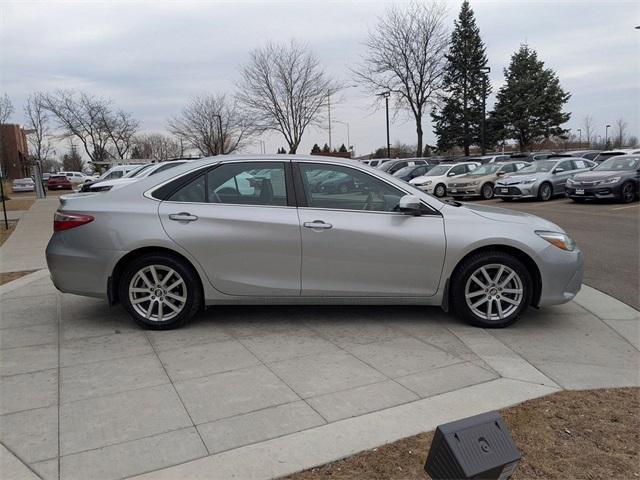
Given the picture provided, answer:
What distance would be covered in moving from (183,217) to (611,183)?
1572 centimetres

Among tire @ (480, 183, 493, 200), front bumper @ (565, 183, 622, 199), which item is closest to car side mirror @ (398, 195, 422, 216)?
front bumper @ (565, 183, 622, 199)

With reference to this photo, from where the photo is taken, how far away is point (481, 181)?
2103cm

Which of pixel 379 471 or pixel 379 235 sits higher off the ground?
pixel 379 235

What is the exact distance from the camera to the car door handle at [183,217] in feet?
15.0

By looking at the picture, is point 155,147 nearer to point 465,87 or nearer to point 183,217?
point 465,87

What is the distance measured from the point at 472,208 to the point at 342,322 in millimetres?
1668

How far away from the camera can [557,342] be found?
4434mm

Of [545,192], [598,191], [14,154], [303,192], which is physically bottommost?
[545,192]

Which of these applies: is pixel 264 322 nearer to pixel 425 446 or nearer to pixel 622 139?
pixel 425 446

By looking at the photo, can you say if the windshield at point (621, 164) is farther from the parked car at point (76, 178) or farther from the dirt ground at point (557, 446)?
the parked car at point (76, 178)

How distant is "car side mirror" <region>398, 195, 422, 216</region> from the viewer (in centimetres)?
453

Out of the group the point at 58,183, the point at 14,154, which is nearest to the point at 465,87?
the point at 58,183

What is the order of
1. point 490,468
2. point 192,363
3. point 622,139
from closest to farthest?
point 490,468 → point 192,363 → point 622,139

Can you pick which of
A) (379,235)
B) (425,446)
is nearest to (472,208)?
(379,235)
